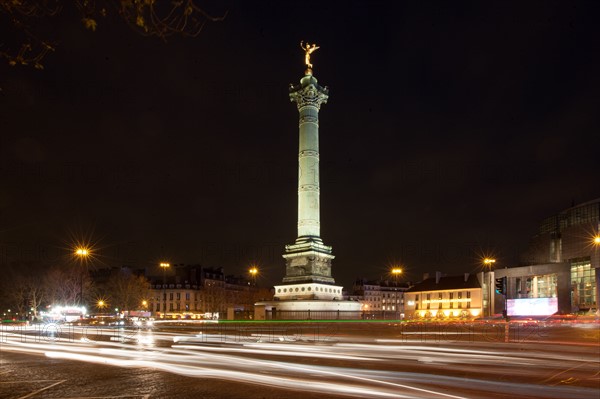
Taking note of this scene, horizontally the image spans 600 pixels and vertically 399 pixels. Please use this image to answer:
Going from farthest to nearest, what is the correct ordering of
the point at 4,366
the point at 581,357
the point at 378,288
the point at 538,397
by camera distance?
the point at 378,288 < the point at 581,357 < the point at 4,366 < the point at 538,397

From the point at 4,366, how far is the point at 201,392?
8.08 metres

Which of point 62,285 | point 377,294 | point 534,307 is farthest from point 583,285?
point 377,294

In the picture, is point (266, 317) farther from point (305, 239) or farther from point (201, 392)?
point (201, 392)

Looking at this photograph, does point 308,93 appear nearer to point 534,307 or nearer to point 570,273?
point 534,307

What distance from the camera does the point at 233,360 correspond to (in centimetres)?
1609

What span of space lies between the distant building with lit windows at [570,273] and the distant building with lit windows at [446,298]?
3.72 meters

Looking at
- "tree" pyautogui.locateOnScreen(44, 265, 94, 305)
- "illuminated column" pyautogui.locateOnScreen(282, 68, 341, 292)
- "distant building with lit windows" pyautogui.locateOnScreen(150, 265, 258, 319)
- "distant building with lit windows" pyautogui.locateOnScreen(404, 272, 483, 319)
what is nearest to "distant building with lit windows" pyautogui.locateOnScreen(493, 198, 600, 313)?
"distant building with lit windows" pyautogui.locateOnScreen(404, 272, 483, 319)

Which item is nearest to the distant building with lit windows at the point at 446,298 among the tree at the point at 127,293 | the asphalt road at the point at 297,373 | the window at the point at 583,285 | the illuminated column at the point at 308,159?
the window at the point at 583,285

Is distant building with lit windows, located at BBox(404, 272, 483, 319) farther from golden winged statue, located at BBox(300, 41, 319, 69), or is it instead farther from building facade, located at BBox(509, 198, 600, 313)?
golden winged statue, located at BBox(300, 41, 319, 69)

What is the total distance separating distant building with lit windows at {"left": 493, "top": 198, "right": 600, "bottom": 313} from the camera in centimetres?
6806

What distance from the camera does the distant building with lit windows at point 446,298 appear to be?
83.7 meters

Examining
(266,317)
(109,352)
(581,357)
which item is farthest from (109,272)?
(581,357)

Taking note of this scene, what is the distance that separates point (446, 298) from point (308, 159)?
144 ft

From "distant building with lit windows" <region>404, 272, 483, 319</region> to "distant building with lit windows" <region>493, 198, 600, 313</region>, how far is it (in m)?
3.72
